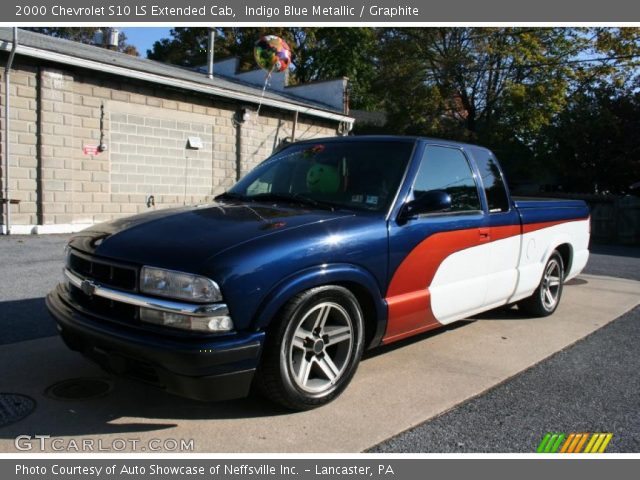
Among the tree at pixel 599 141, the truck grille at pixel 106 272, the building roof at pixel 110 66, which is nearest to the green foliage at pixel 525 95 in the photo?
the tree at pixel 599 141

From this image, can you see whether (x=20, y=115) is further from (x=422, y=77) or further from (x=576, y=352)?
(x=422, y=77)

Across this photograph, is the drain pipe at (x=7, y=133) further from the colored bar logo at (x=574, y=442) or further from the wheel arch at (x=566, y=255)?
the colored bar logo at (x=574, y=442)

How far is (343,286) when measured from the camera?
3641mm

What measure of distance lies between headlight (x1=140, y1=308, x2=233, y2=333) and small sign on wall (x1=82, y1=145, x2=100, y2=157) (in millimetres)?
9406

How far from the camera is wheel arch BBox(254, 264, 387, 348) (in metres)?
3.16

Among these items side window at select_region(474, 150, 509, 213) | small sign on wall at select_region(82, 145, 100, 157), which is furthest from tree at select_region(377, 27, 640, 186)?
side window at select_region(474, 150, 509, 213)

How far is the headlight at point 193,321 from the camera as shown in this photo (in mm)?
3008

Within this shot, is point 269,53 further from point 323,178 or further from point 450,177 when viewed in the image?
point 323,178

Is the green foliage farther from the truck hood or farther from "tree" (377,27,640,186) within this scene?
the truck hood

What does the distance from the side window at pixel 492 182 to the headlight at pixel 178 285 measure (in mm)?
2996

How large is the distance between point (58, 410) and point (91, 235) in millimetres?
1100

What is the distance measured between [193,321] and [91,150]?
31.7 ft

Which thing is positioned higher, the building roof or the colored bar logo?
the building roof

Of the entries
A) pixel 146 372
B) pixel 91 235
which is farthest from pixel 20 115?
pixel 146 372
